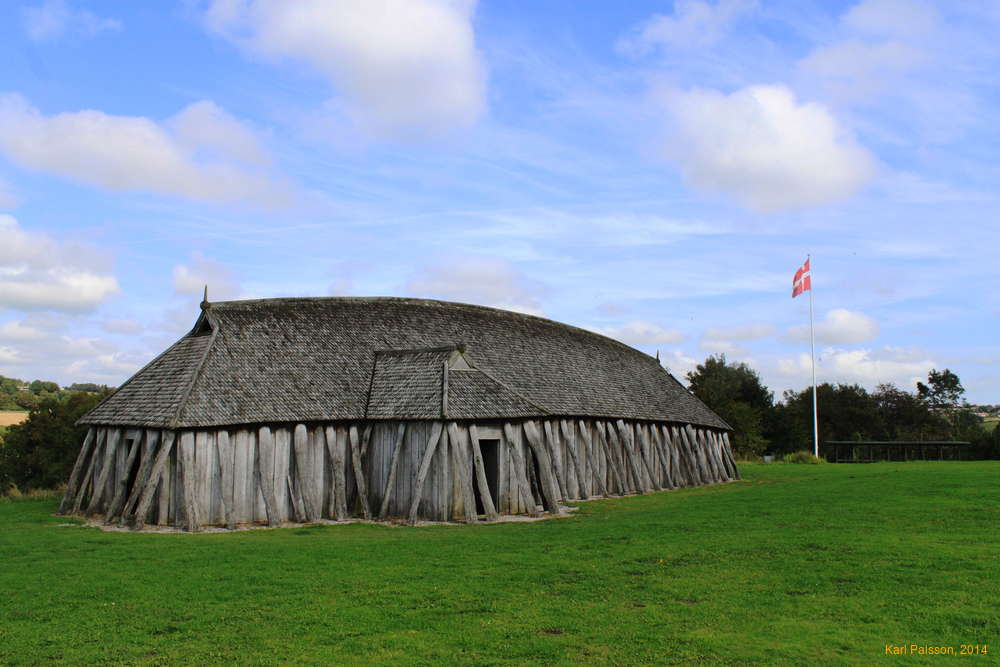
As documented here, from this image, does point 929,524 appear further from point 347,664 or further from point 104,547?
point 104,547

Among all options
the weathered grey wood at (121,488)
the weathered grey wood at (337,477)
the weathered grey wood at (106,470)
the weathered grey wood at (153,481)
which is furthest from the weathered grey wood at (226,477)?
the weathered grey wood at (106,470)

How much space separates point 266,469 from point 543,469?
8.29 metres

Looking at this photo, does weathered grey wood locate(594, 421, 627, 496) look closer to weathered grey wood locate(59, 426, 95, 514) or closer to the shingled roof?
the shingled roof

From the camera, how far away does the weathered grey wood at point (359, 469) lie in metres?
23.2

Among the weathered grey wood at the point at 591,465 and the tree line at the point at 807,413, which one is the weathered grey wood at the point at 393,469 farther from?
the tree line at the point at 807,413

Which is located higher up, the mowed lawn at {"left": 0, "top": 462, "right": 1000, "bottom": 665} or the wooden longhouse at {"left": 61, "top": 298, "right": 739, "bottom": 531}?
the wooden longhouse at {"left": 61, "top": 298, "right": 739, "bottom": 531}

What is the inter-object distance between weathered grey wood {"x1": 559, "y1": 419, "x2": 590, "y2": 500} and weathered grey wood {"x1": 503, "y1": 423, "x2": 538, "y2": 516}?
4434 mm

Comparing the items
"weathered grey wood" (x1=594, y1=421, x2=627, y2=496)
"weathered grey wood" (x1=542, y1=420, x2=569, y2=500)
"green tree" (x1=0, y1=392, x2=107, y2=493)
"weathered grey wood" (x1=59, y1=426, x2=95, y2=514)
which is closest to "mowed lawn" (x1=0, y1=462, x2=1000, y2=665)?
"weathered grey wood" (x1=59, y1=426, x2=95, y2=514)

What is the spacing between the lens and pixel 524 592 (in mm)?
11555

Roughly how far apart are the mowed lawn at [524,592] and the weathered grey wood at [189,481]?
131 centimetres

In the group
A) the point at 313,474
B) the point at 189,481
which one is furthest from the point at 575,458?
the point at 189,481

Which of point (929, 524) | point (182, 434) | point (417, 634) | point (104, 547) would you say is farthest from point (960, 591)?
point (182, 434)

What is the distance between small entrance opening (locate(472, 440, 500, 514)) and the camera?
2347 centimetres

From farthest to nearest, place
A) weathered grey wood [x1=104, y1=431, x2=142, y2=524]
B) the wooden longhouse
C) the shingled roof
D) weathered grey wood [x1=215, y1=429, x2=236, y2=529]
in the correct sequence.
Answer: the shingled roof < weathered grey wood [x1=104, y1=431, x2=142, y2=524] < the wooden longhouse < weathered grey wood [x1=215, y1=429, x2=236, y2=529]
